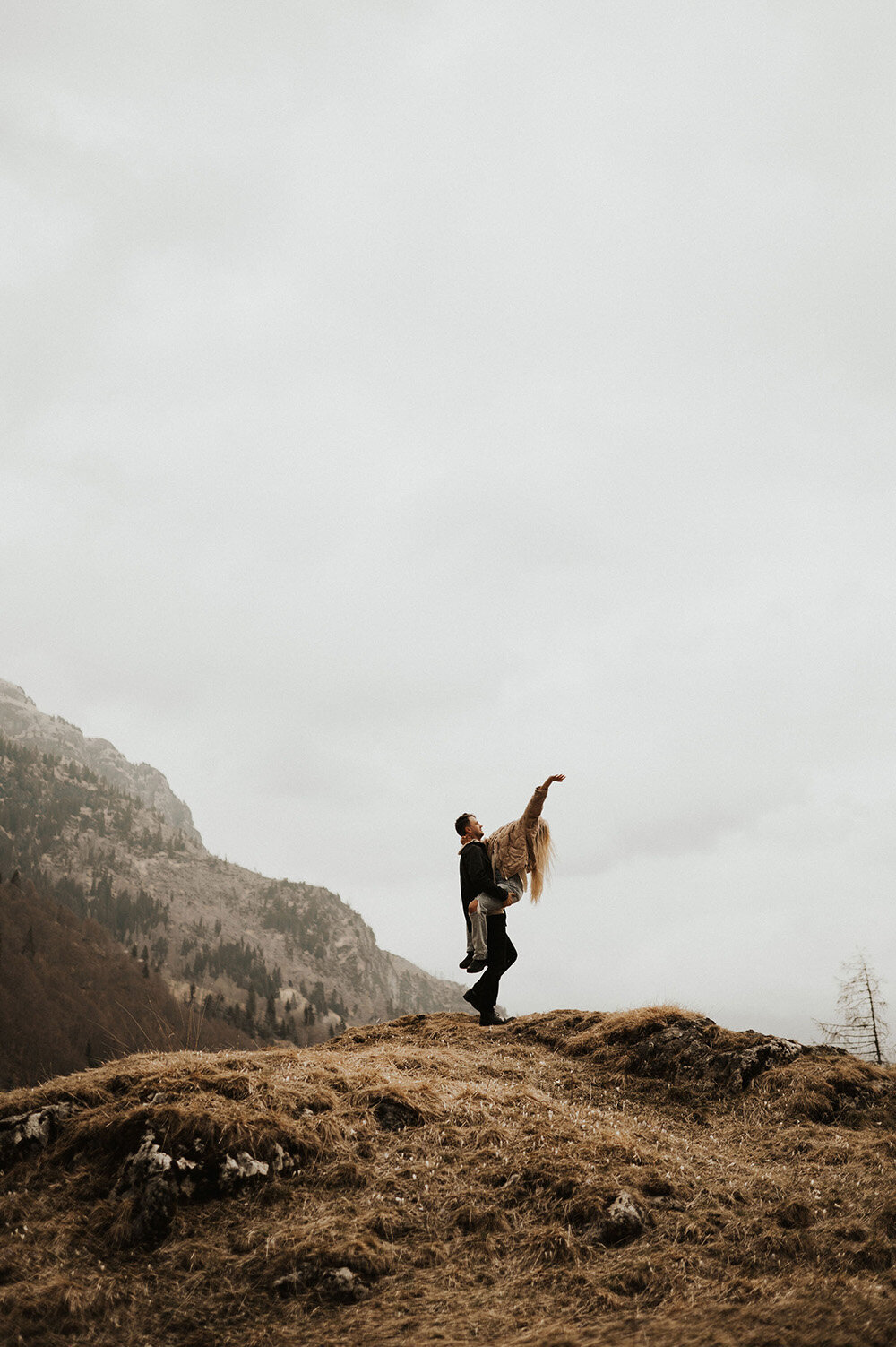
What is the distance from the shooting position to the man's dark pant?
14609mm

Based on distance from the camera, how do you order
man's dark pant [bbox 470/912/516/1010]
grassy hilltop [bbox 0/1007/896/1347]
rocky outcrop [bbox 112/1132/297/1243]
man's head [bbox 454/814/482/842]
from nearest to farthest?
grassy hilltop [bbox 0/1007/896/1347], rocky outcrop [bbox 112/1132/297/1243], man's dark pant [bbox 470/912/516/1010], man's head [bbox 454/814/482/842]

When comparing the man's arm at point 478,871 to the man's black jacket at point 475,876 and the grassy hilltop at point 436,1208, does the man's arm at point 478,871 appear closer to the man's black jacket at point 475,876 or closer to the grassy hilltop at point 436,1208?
the man's black jacket at point 475,876

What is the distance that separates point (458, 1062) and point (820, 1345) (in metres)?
7.23

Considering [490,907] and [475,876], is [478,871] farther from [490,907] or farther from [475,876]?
[490,907]

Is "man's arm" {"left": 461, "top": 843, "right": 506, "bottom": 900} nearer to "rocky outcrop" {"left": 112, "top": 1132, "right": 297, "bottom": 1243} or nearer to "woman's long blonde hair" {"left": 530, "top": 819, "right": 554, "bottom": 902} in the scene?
"woman's long blonde hair" {"left": 530, "top": 819, "right": 554, "bottom": 902}

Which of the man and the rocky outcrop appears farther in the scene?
the man

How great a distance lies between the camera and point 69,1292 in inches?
226

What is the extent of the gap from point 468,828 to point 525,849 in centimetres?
123

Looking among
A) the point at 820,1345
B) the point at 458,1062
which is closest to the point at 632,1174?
the point at 820,1345

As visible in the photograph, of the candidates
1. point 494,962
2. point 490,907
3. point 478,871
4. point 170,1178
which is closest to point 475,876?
point 478,871

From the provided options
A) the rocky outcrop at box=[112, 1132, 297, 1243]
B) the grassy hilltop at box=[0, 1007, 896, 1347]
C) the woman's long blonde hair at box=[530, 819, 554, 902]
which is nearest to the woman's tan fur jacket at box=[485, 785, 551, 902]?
the woman's long blonde hair at box=[530, 819, 554, 902]

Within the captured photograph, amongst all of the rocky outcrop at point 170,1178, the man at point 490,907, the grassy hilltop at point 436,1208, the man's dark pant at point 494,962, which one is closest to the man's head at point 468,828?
the man at point 490,907

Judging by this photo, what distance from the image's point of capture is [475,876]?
580 inches

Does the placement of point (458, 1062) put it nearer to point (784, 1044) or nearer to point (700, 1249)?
point (784, 1044)
